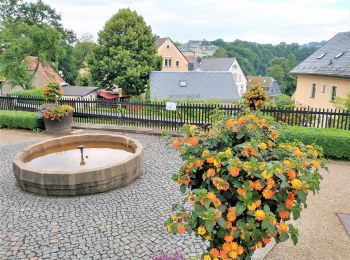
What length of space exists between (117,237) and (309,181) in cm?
306

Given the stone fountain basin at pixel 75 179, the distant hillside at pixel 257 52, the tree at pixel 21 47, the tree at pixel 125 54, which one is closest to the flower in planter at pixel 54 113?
the stone fountain basin at pixel 75 179

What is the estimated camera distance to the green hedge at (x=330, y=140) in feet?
27.1

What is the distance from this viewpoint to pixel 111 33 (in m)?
29.5

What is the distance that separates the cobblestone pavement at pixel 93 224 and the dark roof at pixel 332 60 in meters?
18.8

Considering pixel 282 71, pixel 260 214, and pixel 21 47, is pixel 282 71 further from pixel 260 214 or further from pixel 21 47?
pixel 260 214

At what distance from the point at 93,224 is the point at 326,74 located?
21.4 m

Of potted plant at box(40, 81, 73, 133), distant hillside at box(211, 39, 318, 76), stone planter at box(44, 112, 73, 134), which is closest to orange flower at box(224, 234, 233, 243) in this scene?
potted plant at box(40, 81, 73, 133)

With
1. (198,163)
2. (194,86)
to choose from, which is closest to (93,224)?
(198,163)

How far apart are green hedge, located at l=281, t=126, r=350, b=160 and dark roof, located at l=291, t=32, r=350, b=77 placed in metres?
13.4

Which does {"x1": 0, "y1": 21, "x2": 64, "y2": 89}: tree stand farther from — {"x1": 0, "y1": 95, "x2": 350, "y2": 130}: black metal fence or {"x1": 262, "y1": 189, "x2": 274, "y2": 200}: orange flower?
{"x1": 262, "y1": 189, "x2": 274, "y2": 200}: orange flower

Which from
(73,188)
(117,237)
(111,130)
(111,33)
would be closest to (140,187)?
(73,188)

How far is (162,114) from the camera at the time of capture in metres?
11.6

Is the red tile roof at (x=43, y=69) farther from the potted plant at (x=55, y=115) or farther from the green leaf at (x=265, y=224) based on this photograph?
the green leaf at (x=265, y=224)

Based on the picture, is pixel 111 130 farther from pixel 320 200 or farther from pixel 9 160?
pixel 320 200
